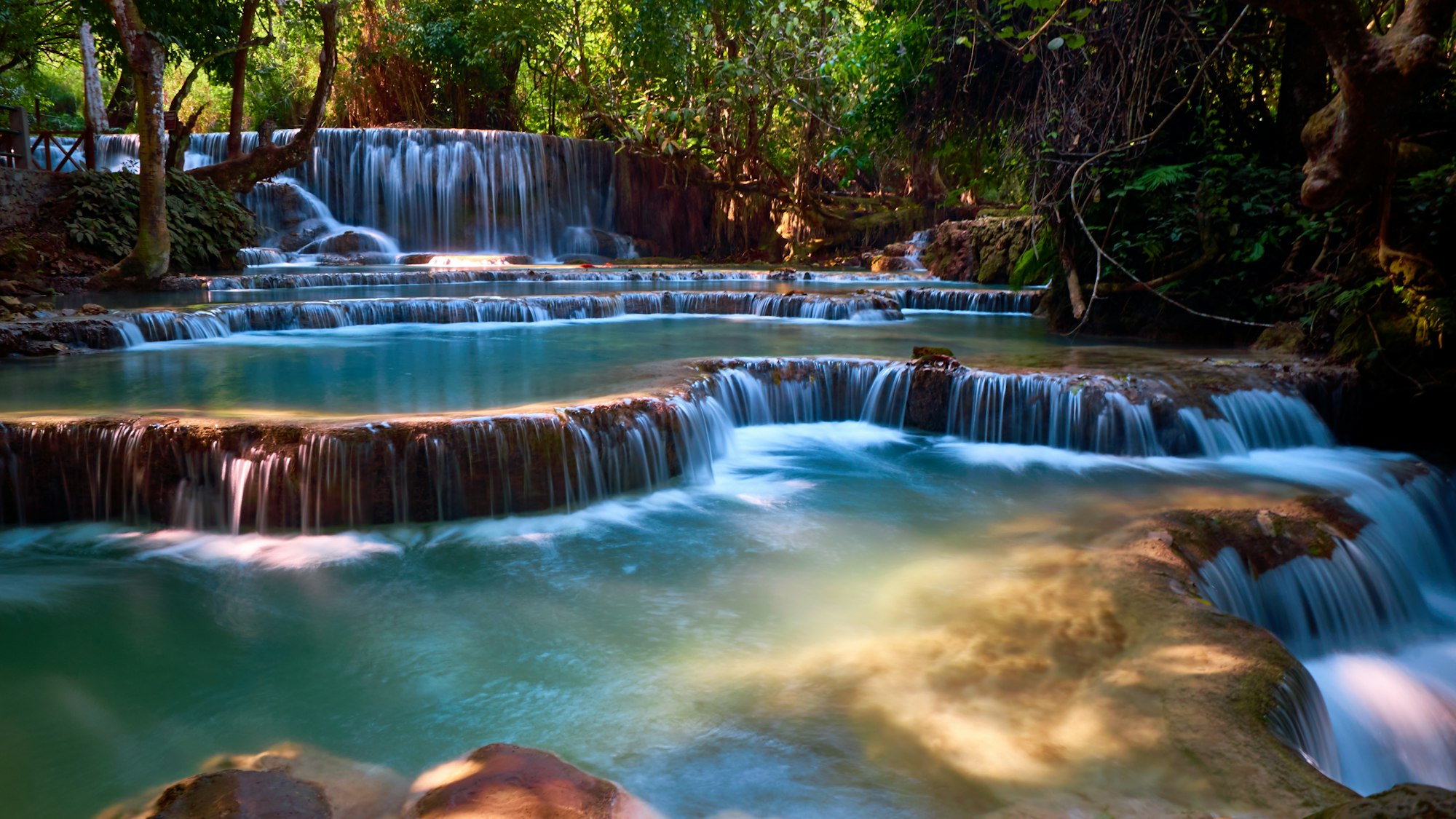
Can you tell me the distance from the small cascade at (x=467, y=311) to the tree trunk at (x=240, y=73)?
5.83 m

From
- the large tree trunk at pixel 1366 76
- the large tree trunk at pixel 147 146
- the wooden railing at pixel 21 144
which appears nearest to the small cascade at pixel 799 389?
the large tree trunk at pixel 1366 76

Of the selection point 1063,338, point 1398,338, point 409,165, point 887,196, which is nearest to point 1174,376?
point 1398,338

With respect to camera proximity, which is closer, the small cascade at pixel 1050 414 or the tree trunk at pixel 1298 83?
the small cascade at pixel 1050 414

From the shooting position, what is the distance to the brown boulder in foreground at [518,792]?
7.96 ft

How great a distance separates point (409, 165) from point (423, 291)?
8.18 m

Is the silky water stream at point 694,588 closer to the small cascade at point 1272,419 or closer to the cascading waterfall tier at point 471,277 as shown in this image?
the small cascade at point 1272,419

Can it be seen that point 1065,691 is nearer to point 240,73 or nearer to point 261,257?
point 240,73

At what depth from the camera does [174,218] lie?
13938 mm

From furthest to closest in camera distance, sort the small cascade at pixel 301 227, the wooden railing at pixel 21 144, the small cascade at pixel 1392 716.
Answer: the small cascade at pixel 301 227
the wooden railing at pixel 21 144
the small cascade at pixel 1392 716

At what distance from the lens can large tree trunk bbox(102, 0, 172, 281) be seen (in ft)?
35.5

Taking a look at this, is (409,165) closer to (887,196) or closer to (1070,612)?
(887,196)

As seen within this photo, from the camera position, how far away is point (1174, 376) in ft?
22.1

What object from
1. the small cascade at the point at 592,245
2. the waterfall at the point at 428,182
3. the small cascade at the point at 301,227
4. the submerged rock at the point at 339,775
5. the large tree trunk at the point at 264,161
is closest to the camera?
the submerged rock at the point at 339,775

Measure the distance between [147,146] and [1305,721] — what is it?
1298cm
